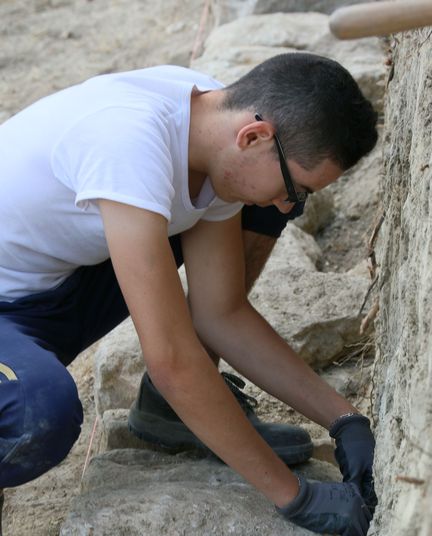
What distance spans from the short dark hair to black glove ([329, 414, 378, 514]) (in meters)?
0.65

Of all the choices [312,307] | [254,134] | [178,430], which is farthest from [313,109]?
[312,307]

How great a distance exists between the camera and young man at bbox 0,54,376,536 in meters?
2.04

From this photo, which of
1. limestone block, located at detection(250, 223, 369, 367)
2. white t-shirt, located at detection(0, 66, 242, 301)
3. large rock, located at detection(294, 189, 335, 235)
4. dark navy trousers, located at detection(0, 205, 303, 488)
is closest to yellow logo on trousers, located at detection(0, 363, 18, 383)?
dark navy trousers, located at detection(0, 205, 303, 488)

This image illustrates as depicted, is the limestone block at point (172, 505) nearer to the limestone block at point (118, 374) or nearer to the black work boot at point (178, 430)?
the black work boot at point (178, 430)

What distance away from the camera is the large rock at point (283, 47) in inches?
190

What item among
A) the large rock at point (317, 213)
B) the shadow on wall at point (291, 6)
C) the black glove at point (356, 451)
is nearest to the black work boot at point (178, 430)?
the black glove at point (356, 451)

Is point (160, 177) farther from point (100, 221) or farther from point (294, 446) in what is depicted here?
point (294, 446)

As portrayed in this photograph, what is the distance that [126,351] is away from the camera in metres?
3.21

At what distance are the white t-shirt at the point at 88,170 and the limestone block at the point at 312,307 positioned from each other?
797mm

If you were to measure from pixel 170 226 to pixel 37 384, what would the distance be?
487 mm

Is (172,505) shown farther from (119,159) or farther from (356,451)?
(119,159)

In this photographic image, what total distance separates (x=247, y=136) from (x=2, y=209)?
60 centimetres

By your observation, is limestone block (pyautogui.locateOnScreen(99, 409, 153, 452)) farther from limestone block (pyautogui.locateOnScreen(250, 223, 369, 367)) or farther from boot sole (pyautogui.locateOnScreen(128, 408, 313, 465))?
limestone block (pyautogui.locateOnScreen(250, 223, 369, 367))

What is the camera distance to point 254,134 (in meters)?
2.12
